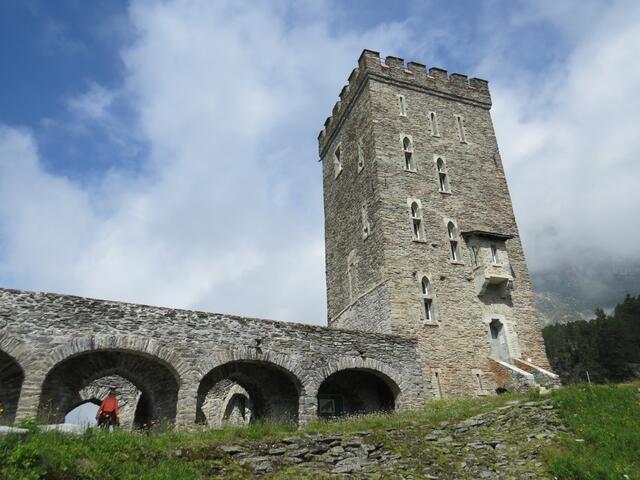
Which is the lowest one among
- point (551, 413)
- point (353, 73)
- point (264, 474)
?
point (264, 474)

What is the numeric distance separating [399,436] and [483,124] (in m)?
23.1

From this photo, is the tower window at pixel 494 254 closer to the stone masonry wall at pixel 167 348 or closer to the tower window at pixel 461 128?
the tower window at pixel 461 128

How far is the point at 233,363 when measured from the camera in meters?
19.3

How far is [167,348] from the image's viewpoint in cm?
1658

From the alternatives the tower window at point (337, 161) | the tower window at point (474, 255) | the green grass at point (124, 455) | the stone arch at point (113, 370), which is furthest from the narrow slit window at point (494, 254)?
the stone arch at point (113, 370)

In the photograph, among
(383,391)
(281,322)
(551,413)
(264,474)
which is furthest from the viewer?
(383,391)

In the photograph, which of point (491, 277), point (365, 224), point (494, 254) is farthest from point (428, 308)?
point (365, 224)

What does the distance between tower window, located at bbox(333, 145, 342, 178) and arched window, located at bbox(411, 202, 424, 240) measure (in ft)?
22.7

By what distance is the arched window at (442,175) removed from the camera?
1108 inches

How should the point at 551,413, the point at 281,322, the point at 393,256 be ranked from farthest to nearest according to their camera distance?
the point at 393,256 → the point at 281,322 → the point at 551,413

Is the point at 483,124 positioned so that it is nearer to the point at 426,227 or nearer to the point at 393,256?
the point at 426,227

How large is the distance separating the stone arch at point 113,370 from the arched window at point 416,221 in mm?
13782

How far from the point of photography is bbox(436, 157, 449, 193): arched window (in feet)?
92.3

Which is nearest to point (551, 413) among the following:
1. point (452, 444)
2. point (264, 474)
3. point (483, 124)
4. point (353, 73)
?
point (452, 444)
